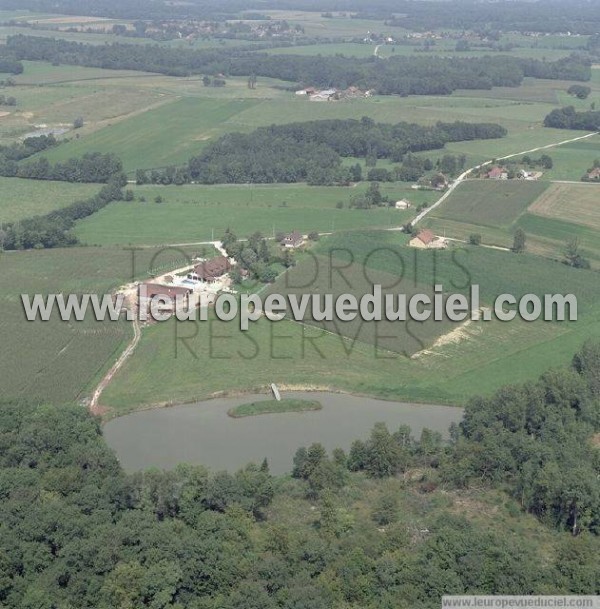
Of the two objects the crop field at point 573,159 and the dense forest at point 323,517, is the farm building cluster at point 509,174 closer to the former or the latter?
the crop field at point 573,159

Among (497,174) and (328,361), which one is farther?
(497,174)

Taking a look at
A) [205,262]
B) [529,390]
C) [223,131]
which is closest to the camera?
[529,390]

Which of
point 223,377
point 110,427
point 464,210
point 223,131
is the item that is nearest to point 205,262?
point 223,377

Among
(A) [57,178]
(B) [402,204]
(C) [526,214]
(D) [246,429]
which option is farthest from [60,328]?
(C) [526,214]

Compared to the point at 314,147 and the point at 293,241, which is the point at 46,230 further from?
the point at 314,147

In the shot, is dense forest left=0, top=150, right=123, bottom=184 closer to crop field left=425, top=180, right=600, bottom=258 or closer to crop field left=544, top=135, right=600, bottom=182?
crop field left=425, top=180, right=600, bottom=258

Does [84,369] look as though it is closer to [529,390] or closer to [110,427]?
[110,427]
